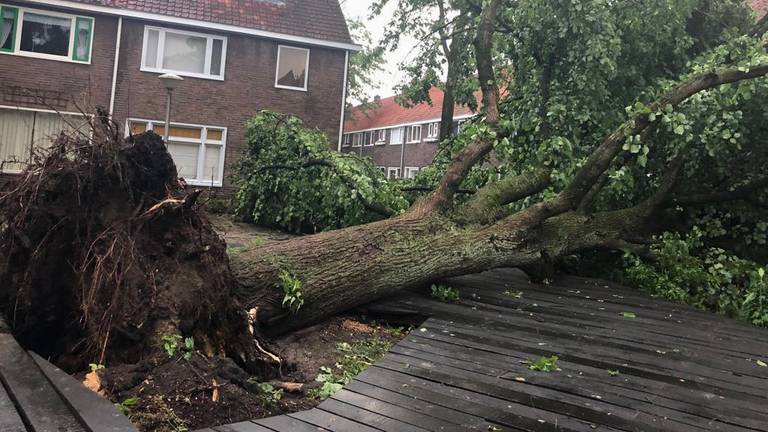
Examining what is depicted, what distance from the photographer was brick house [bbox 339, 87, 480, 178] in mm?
34062

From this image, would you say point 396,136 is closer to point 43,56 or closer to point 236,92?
point 236,92

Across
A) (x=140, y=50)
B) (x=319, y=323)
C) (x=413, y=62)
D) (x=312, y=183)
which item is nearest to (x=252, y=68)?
(x=140, y=50)

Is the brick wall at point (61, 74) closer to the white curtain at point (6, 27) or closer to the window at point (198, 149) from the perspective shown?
the white curtain at point (6, 27)

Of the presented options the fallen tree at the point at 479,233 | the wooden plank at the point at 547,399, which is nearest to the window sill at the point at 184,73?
the fallen tree at the point at 479,233

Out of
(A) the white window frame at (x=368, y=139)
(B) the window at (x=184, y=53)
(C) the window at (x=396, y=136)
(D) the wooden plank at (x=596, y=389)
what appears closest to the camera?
(D) the wooden plank at (x=596, y=389)

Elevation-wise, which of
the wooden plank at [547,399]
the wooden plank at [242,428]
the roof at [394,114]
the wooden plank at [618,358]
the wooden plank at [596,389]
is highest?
the roof at [394,114]

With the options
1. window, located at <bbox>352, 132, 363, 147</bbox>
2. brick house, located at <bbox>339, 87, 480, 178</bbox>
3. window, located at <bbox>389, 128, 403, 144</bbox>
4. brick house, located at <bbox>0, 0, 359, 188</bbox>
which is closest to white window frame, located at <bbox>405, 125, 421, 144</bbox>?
brick house, located at <bbox>339, 87, 480, 178</bbox>

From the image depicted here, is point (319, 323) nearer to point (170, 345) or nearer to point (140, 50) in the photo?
point (170, 345)

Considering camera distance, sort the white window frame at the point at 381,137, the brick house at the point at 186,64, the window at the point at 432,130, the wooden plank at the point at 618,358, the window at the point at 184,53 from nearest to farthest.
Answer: the wooden plank at the point at 618,358 → the brick house at the point at 186,64 → the window at the point at 184,53 → the window at the point at 432,130 → the white window frame at the point at 381,137

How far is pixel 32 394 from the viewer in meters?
2.98

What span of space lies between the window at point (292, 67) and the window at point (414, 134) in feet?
57.3

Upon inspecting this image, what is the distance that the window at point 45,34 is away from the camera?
16.0 m

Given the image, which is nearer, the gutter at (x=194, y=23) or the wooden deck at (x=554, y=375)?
the wooden deck at (x=554, y=375)

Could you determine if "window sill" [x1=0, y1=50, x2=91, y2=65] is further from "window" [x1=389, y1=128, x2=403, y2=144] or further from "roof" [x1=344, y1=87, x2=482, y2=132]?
"window" [x1=389, y1=128, x2=403, y2=144]
